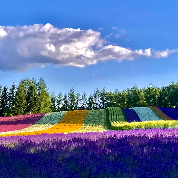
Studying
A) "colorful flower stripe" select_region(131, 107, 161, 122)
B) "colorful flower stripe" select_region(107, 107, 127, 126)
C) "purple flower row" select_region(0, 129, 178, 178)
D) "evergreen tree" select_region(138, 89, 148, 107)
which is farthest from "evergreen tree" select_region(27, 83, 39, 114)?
"purple flower row" select_region(0, 129, 178, 178)

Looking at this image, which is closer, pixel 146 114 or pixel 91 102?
pixel 146 114

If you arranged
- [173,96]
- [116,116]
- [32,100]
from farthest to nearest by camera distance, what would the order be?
1. [32,100]
2. [173,96]
3. [116,116]

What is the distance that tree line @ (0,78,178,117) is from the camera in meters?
47.3

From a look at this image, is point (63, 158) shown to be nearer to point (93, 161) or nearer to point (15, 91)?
point (93, 161)

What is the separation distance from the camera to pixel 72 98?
5450 cm

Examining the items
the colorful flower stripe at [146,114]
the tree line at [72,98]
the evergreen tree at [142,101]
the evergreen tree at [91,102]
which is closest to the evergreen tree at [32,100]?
the tree line at [72,98]

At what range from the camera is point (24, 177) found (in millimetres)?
3199

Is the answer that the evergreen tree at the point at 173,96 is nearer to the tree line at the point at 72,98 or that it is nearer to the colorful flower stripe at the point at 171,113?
the tree line at the point at 72,98

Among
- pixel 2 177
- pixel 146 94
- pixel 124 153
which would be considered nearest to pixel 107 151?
pixel 124 153

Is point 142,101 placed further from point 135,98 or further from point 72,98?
point 72,98

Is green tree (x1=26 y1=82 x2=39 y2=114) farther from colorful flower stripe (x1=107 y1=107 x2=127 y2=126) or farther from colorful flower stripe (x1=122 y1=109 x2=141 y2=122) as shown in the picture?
colorful flower stripe (x1=122 y1=109 x2=141 y2=122)

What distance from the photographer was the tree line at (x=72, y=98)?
155ft

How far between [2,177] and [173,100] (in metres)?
45.1

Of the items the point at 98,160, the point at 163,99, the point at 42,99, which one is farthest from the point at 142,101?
the point at 98,160
